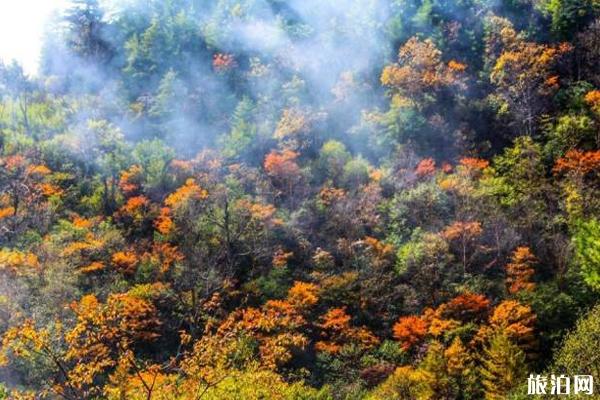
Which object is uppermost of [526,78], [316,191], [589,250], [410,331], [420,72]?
[420,72]

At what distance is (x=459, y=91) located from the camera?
44344 mm

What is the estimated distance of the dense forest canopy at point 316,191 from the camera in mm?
25969

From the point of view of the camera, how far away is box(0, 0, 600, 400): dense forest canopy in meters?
26.0

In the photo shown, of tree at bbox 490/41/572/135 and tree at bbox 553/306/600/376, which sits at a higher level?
tree at bbox 490/41/572/135

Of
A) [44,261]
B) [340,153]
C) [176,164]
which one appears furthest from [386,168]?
[44,261]

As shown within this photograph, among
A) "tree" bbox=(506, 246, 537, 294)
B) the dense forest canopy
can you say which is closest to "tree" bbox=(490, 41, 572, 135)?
the dense forest canopy

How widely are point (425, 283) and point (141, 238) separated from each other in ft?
56.9

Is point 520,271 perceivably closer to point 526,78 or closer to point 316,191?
point 316,191

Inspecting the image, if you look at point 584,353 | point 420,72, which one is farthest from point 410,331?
point 420,72

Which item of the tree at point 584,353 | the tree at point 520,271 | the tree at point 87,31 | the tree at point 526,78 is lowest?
the tree at point 584,353

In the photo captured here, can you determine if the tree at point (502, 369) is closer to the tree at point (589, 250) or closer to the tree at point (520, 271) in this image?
the tree at point (589, 250)

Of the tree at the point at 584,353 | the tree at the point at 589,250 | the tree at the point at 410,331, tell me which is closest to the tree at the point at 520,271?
the tree at the point at 589,250

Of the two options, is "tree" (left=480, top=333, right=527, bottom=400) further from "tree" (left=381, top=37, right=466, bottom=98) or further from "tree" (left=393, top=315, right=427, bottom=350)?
"tree" (left=381, top=37, right=466, bottom=98)

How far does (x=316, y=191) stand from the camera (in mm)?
39219
